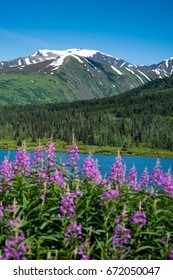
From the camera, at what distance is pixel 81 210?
10383mm

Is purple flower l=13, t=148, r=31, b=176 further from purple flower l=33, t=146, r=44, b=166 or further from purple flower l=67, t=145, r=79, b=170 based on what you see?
purple flower l=67, t=145, r=79, b=170

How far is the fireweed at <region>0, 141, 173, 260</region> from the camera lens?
8.85 metres

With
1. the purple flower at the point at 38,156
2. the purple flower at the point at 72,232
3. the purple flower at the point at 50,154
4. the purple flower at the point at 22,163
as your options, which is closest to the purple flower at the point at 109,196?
A: the purple flower at the point at 72,232

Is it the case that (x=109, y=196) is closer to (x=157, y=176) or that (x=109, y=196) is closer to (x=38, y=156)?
(x=157, y=176)

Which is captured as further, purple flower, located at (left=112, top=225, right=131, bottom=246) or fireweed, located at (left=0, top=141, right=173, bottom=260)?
fireweed, located at (left=0, top=141, right=173, bottom=260)

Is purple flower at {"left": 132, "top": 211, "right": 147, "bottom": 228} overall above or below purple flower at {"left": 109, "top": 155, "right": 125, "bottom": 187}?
below

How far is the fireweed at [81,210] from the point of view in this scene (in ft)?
29.0

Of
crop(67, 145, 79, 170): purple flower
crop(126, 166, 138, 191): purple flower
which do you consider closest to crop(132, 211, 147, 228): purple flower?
crop(126, 166, 138, 191): purple flower

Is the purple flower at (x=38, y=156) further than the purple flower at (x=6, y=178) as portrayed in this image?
Yes

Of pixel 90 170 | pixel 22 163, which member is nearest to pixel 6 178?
pixel 22 163

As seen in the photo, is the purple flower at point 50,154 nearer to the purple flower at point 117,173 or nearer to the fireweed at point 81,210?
the fireweed at point 81,210
